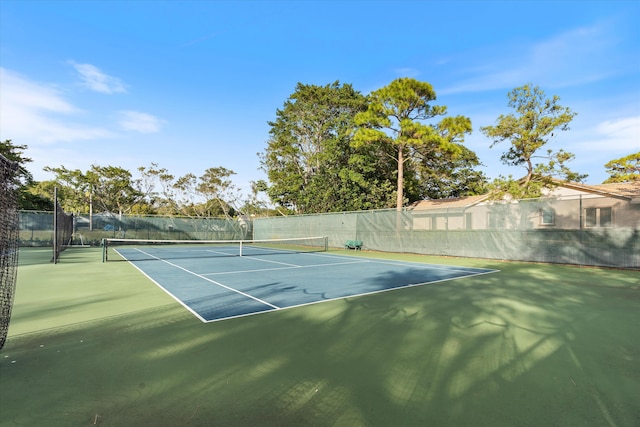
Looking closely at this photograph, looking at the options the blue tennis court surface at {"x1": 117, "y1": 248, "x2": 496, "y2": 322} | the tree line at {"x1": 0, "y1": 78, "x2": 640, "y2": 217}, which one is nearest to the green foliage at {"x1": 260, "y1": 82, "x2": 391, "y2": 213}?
the tree line at {"x1": 0, "y1": 78, "x2": 640, "y2": 217}

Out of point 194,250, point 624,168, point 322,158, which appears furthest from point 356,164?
point 624,168

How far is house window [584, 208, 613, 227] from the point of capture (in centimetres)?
986

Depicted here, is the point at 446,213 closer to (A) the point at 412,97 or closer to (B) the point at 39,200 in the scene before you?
(A) the point at 412,97

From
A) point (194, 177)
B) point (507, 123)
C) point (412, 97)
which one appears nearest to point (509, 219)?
point (507, 123)

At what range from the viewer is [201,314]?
4496 mm

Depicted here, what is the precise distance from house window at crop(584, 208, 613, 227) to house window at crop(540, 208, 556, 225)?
0.90m

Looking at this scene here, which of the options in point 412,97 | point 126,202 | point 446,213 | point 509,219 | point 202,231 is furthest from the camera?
point 126,202

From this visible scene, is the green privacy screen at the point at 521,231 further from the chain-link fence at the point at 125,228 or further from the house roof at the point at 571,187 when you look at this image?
the chain-link fence at the point at 125,228

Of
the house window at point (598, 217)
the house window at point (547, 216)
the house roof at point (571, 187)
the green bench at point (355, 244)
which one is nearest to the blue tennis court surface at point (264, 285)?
the house window at point (547, 216)

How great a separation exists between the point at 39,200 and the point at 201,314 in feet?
112

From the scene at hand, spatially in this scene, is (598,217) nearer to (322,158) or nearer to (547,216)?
(547,216)

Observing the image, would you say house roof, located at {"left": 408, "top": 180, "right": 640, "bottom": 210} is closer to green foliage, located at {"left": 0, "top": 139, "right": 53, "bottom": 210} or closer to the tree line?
the tree line

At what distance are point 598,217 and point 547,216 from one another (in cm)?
148

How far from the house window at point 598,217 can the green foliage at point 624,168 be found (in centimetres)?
2191
